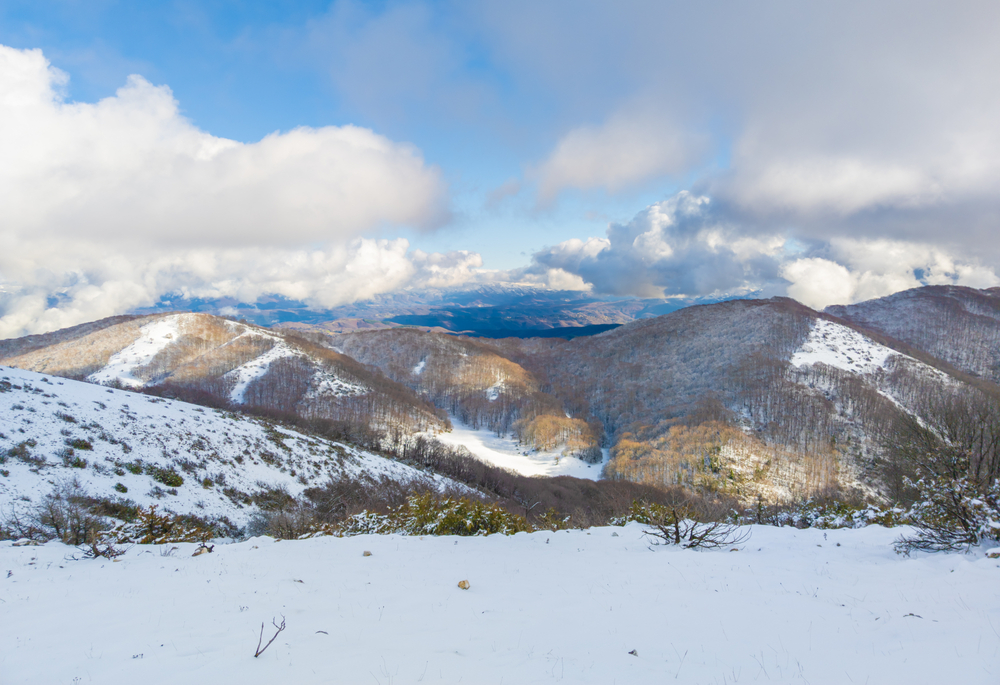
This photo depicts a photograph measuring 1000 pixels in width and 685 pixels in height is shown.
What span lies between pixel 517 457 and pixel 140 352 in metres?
106

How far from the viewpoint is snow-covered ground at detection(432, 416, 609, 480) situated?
285 ft

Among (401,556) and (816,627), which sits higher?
(816,627)

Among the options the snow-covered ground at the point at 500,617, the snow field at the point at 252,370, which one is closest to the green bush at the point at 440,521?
the snow-covered ground at the point at 500,617

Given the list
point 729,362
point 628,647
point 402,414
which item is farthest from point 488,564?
point 729,362

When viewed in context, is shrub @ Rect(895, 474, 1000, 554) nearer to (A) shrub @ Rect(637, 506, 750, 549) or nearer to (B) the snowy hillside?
(A) shrub @ Rect(637, 506, 750, 549)

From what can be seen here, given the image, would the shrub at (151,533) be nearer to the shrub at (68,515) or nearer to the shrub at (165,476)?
the shrub at (68,515)

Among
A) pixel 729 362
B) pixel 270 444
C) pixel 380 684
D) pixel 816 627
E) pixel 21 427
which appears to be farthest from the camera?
pixel 729 362

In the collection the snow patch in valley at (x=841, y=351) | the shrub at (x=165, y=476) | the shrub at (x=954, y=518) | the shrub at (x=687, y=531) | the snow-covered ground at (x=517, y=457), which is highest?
the snow patch in valley at (x=841, y=351)

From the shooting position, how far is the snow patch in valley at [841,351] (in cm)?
11459

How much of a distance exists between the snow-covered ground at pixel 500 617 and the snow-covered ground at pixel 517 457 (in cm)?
7281

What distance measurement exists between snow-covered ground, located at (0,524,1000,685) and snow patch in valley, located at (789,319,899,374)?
13787 centimetres

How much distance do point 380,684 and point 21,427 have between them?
2219 cm

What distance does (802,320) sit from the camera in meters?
137

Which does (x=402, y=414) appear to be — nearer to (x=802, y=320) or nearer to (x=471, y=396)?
(x=471, y=396)
